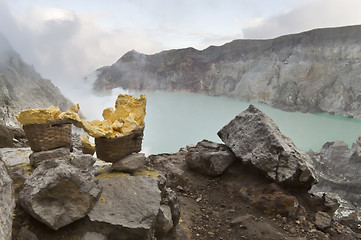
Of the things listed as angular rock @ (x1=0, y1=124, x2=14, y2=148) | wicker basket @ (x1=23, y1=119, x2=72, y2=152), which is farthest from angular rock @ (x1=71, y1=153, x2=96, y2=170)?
angular rock @ (x1=0, y1=124, x2=14, y2=148)

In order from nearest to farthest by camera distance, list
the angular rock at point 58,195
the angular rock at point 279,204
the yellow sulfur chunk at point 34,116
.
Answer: the angular rock at point 58,195 → the yellow sulfur chunk at point 34,116 → the angular rock at point 279,204

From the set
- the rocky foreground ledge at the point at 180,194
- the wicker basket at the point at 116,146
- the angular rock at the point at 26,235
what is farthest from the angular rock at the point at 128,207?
the angular rock at the point at 26,235

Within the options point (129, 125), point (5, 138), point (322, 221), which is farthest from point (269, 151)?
point (5, 138)

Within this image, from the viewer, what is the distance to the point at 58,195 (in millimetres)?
2533

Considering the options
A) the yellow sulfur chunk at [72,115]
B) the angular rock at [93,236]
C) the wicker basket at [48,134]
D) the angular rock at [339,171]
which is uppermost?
the yellow sulfur chunk at [72,115]

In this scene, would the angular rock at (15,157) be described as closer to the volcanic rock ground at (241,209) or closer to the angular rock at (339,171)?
the volcanic rock ground at (241,209)

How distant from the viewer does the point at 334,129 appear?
69.9 ft

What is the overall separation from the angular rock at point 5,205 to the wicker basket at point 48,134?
5.14ft

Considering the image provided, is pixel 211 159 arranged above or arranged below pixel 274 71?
below

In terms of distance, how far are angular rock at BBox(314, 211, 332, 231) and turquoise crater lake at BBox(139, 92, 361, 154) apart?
12045 mm

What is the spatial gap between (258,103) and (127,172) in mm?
30741

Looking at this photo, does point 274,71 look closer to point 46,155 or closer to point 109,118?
point 109,118

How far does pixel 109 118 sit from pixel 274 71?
32046 millimetres

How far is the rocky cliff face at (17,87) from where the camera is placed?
42.9 ft
